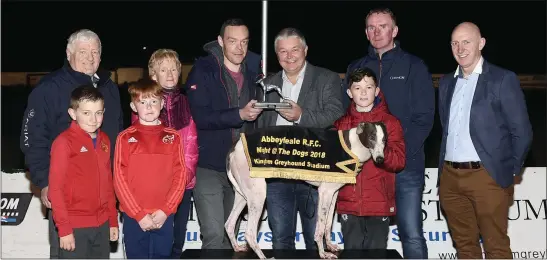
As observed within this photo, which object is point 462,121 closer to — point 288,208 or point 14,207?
point 288,208

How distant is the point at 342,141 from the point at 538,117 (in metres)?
11.2

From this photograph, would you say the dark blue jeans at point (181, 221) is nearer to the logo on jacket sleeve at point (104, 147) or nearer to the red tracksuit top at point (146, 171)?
the red tracksuit top at point (146, 171)

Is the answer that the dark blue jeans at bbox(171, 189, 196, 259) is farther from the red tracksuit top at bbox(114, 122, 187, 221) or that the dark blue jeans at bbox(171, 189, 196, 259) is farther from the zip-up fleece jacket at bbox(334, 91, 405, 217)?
the zip-up fleece jacket at bbox(334, 91, 405, 217)

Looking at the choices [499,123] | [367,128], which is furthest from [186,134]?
[499,123]

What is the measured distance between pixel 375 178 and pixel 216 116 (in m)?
1.28

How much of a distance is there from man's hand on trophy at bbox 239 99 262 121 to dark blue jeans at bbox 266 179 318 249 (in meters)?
0.65

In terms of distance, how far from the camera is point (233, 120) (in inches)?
184

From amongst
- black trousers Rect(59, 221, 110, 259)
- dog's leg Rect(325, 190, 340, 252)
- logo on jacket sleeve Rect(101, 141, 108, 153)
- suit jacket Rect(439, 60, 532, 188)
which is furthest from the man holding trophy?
black trousers Rect(59, 221, 110, 259)

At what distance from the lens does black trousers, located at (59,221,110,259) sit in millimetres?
4266

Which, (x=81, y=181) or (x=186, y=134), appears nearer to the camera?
(x=81, y=181)

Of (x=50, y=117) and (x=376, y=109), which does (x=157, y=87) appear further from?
(x=376, y=109)

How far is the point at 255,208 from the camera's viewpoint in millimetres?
4457

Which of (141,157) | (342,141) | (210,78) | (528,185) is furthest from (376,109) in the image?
(528,185)

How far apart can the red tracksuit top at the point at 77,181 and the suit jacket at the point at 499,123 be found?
271cm
